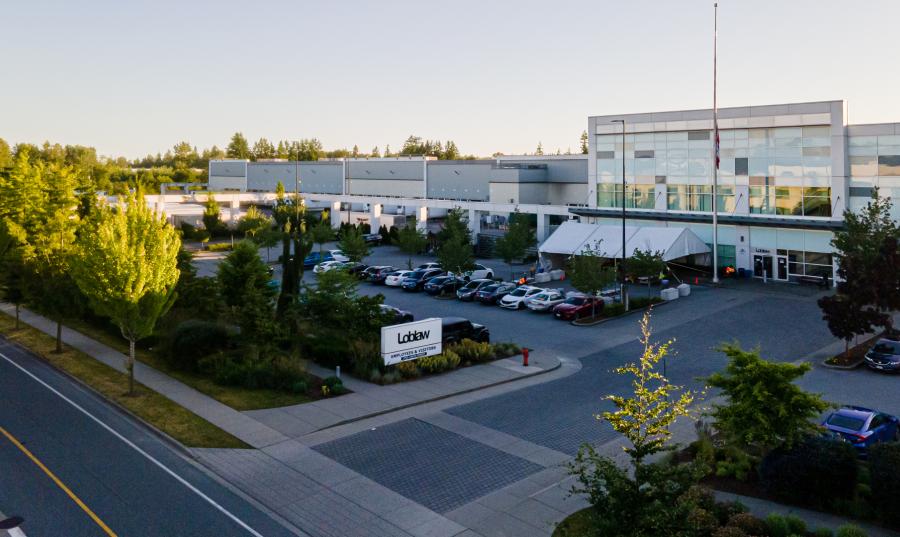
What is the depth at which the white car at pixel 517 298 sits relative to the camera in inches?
1625

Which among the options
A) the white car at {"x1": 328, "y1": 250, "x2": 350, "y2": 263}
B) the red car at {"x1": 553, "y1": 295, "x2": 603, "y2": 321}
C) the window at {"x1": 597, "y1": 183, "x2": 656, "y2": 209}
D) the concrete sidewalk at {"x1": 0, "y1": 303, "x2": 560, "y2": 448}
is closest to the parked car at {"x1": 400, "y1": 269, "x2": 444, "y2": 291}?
the red car at {"x1": 553, "y1": 295, "x2": 603, "y2": 321}

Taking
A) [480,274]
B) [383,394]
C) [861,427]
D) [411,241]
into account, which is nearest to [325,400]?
[383,394]

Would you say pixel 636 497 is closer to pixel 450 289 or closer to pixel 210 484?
pixel 210 484

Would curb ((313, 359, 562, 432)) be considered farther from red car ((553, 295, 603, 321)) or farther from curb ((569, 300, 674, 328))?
red car ((553, 295, 603, 321))

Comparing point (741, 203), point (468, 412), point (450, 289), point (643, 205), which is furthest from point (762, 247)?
point (468, 412)

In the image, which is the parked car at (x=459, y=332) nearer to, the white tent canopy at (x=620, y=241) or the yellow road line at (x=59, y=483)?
the yellow road line at (x=59, y=483)

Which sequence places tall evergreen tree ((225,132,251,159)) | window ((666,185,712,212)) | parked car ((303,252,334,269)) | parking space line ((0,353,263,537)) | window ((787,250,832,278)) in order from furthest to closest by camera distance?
tall evergreen tree ((225,132,251,159))
parked car ((303,252,334,269))
window ((666,185,712,212))
window ((787,250,832,278))
parking space line ((0,353,263,537))

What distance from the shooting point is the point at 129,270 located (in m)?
23.8

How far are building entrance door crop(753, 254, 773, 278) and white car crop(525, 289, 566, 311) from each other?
53.3 ft

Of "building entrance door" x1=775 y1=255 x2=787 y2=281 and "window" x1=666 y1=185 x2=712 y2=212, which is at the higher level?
"window" x1=666 y1=185 x2=712 y2=212

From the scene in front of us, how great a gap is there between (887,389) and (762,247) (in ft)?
82.5

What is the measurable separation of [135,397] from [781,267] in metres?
40.0

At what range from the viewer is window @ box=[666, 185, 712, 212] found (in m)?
51.8

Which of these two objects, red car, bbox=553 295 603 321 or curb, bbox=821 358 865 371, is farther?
red car, bbox=553 295 603 321
